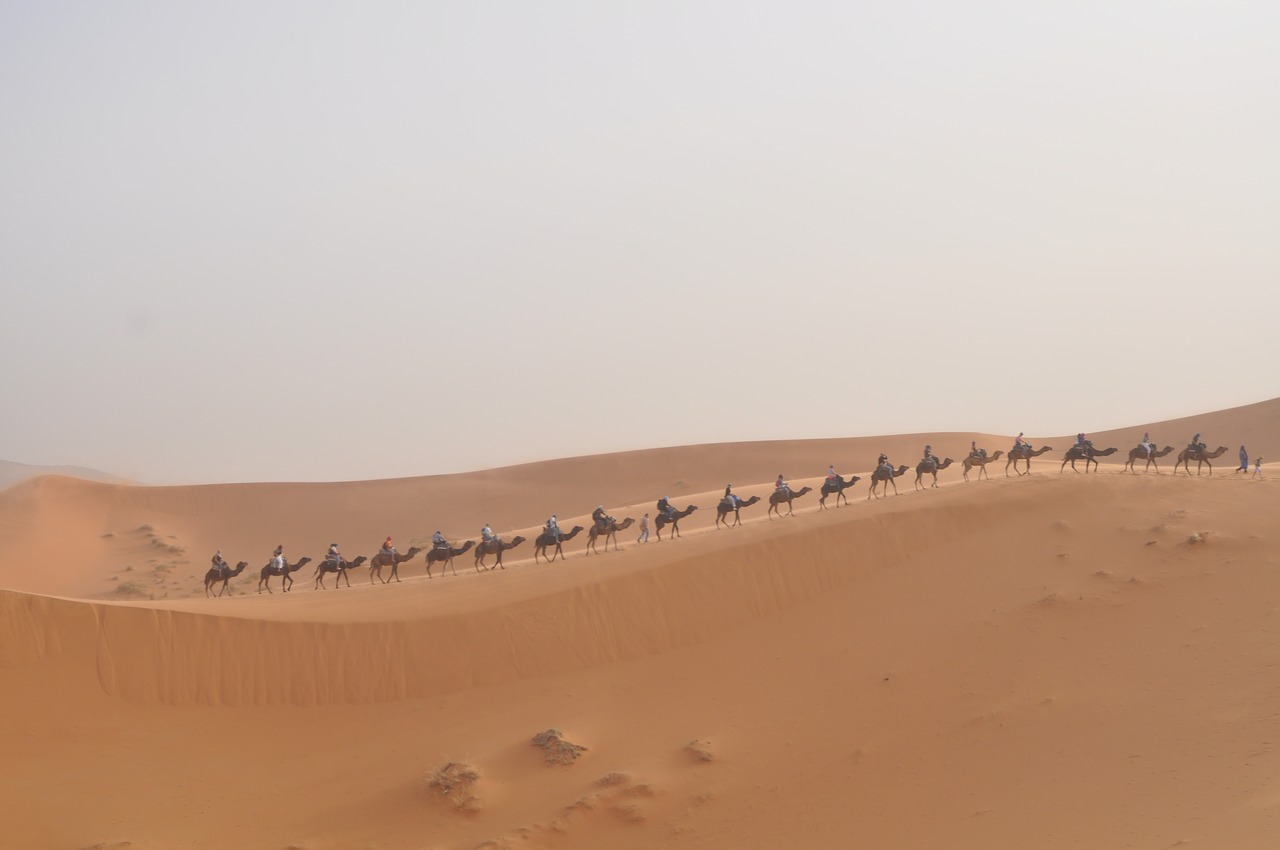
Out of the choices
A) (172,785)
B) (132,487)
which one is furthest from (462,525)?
(172,785)

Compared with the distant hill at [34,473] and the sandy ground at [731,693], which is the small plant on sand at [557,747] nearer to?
the sandy ground at [731,693]

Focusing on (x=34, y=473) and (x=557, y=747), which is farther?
(x=34, y=473)

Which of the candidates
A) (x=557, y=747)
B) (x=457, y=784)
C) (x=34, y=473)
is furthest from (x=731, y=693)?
(x=34, y=473)

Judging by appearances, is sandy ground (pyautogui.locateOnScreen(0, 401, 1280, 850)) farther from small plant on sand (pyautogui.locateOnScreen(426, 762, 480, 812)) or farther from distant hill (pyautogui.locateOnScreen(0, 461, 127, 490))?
distant hill (pyautogui.locateOnScreen(0, 461, 127, 490))

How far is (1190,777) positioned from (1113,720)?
244 cm

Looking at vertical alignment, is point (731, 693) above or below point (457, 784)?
above

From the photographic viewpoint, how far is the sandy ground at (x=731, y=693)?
18.5 metres

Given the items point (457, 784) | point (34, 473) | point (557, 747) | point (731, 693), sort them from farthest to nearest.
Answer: point (34, 473) → point (731, 693) → point (557, 747) → point (457, 784)

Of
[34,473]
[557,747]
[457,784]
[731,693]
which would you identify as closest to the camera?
[457,784]

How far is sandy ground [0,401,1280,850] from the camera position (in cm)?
1852

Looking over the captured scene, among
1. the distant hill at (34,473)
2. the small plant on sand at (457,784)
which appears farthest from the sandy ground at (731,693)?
the distant hill at (34,473)

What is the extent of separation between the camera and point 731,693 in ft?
76.3

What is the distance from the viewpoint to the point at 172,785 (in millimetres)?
21500

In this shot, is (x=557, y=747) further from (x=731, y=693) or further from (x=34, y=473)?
(x=34, y=473)
